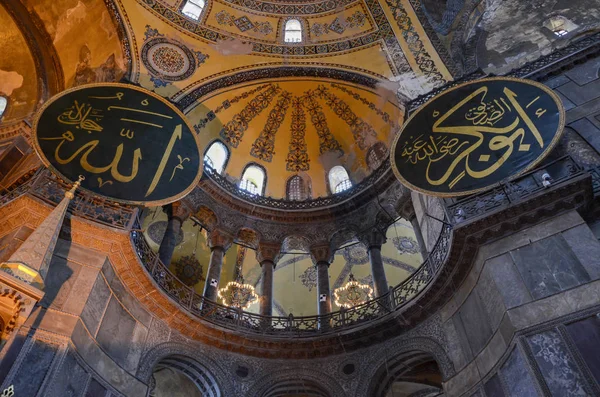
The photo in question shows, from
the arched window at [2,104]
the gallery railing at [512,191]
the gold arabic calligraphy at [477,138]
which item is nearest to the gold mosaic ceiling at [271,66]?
the arched window at [2,104]

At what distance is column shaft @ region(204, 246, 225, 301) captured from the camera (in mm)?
9836

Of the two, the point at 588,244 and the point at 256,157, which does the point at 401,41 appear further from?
the point at 588,244

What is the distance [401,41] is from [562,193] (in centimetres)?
710

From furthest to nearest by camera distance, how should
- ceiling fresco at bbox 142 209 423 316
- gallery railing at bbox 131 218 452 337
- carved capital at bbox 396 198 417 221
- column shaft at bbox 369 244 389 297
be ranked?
ceiling fresco at bbox 142 209 423 316
carved capital at bbox 396 198 417 221
column shaft at bbox 369 244 389 297
gallery railing at bbox 131 218 452 337

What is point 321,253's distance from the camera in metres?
11.3

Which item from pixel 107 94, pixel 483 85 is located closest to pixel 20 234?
pixel 107 94

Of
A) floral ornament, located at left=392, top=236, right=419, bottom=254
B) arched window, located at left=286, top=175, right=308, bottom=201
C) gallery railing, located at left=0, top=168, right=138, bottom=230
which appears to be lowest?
gallery railing, located at left=0, top=168, right=138, bottom=230

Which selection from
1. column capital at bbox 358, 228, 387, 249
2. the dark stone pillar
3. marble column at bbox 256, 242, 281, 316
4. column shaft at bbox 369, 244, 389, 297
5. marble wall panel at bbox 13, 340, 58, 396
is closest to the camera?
marble wall panel at bbox 13, 340, 58, 396

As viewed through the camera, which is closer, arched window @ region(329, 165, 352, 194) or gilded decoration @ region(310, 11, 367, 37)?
arched window @ region(329, 165, 352, 194)

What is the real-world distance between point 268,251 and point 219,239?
117 centimetres

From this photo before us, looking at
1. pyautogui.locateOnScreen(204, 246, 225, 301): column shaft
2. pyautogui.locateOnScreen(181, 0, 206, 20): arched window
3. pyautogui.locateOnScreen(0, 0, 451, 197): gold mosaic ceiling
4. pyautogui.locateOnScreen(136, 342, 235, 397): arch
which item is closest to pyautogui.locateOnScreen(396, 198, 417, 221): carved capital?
pyautogui.locateOnScreen(0, 0, 451, 197): gold mosaic ceiling

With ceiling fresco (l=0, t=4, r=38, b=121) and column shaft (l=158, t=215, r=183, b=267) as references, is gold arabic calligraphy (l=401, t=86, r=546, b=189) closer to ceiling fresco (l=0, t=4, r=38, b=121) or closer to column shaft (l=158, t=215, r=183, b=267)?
column shaft (l=158, t=215, r=183, b=267)

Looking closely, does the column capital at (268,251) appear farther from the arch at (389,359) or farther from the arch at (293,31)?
the arch at (293,31)

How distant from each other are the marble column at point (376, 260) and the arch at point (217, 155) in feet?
13.0
